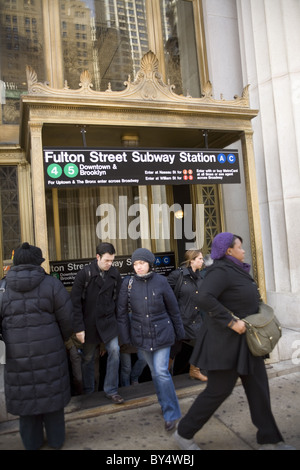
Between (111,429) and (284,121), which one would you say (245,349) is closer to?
(111,429)

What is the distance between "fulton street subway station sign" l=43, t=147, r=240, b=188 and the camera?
14.9 feet

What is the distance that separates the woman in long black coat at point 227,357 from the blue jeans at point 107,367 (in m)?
1.27

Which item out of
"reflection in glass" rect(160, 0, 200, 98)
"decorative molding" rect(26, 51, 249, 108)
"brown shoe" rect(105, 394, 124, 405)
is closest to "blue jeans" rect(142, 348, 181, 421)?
"brown shoe" rect(105, 394, 124, 405)

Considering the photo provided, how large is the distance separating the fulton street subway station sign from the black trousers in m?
2.78

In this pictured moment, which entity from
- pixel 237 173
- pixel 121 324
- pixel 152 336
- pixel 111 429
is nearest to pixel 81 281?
pixel 121 324

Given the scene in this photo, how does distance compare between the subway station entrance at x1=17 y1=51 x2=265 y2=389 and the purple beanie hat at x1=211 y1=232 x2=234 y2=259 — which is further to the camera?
the subway station entrance at x1=17 y1=51 x2=265 y2=389

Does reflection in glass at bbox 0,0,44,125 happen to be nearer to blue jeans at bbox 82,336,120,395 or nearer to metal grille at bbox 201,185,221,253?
metal grille at bbox 201,185,221,253

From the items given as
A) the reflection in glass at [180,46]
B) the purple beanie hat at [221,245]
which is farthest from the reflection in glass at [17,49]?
the purple beanie hat at [221,245]

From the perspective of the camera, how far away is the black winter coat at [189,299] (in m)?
4.46

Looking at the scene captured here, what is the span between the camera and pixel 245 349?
2863 millimetres

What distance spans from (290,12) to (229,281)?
585 centimetres

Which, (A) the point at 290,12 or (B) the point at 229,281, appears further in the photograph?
(A) the point at 290,12

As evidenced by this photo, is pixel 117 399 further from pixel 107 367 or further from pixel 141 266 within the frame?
pixel 141 266
